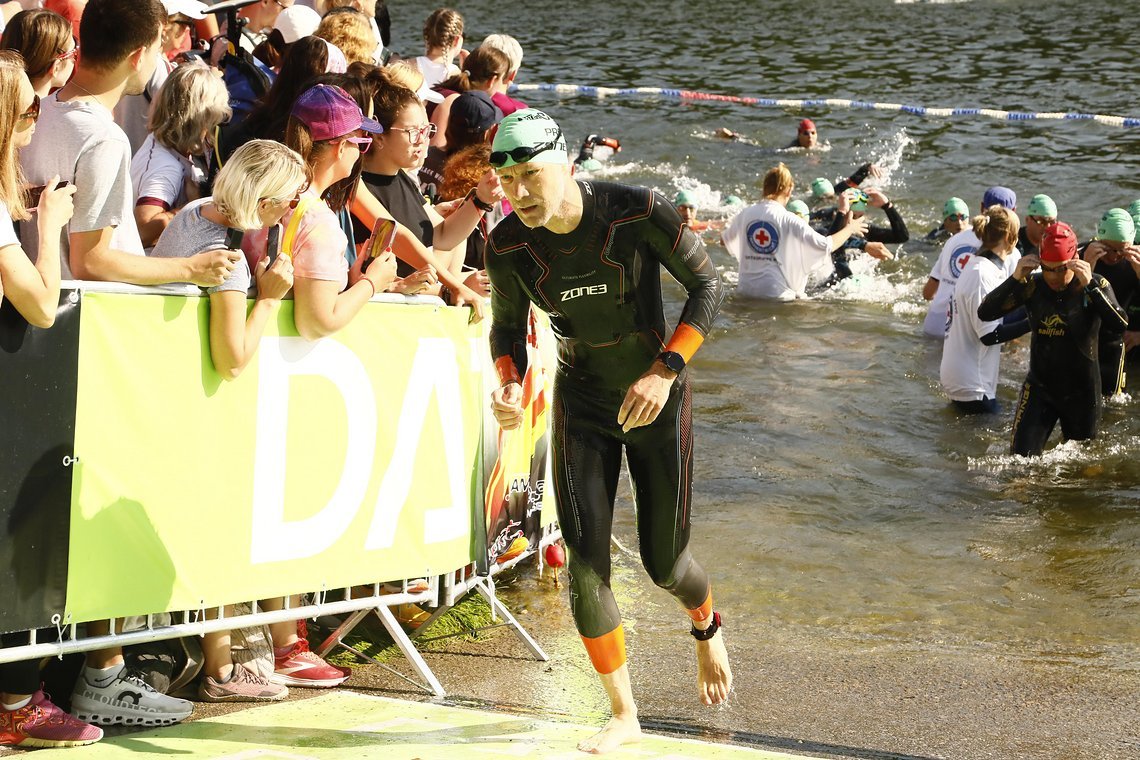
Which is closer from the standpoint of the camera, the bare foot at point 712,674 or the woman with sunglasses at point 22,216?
the woman with sunglasses at point 22,216

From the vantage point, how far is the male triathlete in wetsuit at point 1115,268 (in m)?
10.4

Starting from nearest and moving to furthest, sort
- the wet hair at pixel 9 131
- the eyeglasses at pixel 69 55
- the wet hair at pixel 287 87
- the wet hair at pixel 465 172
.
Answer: the wet hair at pixel 9 131 < the eyeglasses at pixel 69 55 < the wet hair at pixel 287 87 < the wet hair at pixel 465 172

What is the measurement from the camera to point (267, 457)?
16.2 ft

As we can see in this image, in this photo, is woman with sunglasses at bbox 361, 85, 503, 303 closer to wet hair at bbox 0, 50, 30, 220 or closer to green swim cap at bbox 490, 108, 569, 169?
green swim cap at bbox 490, 108, 569, 169

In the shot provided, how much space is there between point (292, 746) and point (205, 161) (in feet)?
8.50

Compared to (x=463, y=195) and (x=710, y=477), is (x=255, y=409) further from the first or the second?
(x=710, y=477)

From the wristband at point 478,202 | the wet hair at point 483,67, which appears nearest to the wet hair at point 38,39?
the wristband at point 478,202

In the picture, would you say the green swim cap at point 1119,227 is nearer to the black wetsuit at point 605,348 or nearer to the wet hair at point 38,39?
the black wetsuit at point 605,348

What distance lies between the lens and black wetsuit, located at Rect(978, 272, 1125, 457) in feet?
30.6

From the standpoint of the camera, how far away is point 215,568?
483cm

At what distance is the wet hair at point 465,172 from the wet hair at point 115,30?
83.7 inches

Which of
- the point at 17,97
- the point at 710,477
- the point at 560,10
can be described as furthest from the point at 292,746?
the point at 560,10

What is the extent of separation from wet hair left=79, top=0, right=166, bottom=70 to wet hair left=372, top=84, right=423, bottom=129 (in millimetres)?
1309

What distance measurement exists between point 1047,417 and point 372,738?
6.67 meters
